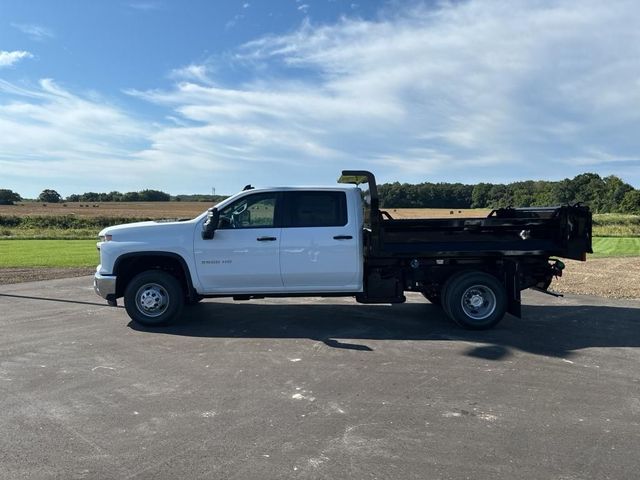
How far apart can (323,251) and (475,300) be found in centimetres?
235

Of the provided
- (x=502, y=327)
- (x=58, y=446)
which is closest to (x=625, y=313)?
(x=502, y=327)

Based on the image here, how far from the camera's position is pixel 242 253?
753 centimetres

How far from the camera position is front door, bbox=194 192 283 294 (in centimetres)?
751

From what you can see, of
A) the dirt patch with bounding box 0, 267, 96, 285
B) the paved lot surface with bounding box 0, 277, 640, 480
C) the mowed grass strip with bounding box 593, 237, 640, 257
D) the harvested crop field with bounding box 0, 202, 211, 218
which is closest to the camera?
the paved lot surface with bounding box 0, 277, 640, 480

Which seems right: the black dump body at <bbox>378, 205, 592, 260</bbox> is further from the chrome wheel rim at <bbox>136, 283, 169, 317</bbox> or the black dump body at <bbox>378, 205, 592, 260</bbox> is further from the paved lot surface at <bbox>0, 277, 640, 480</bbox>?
the chrome wheel rim at <bbox>136, 283, 169, 317</bbox>

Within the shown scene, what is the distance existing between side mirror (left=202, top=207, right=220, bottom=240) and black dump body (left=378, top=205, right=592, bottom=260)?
2277 millimetres

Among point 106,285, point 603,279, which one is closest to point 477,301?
point 106,285

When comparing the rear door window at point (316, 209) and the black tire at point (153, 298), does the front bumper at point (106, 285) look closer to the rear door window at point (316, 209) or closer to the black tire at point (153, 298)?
the black tire at point (153, 298)

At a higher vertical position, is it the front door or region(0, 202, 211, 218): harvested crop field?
region(0, 202, 211, 218): harvested crop field

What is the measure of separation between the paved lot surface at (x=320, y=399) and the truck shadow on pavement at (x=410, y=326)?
0.05 m

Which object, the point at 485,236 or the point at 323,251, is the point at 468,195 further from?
the point at 323,251

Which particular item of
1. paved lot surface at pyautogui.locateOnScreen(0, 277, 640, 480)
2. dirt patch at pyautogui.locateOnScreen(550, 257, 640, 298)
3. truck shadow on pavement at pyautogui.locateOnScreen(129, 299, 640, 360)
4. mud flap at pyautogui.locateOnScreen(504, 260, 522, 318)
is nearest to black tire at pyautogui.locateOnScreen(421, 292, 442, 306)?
truck shadow on pavement at pyautogui.locateOnScreen(129, 299, 640, 360)

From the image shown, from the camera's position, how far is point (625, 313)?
8.73 metres

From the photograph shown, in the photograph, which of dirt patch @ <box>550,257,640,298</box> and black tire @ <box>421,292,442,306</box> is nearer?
black tire @ <box>421,292,442,306</box>
